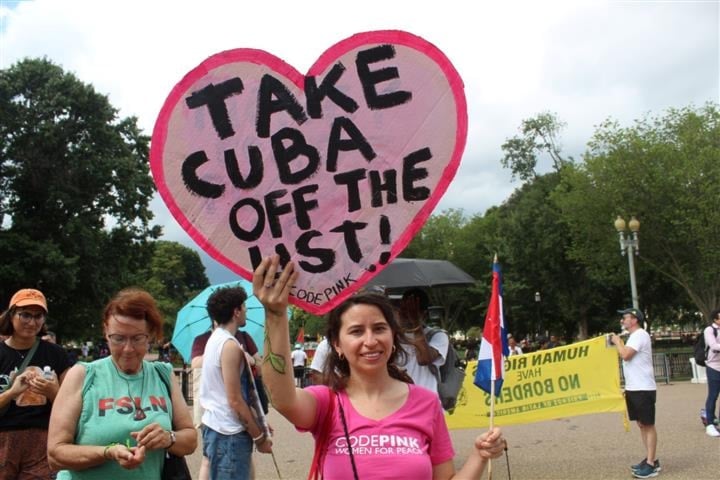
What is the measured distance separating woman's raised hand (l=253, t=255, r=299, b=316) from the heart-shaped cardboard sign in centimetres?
12

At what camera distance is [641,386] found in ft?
28.2

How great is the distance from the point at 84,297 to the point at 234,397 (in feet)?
98.1

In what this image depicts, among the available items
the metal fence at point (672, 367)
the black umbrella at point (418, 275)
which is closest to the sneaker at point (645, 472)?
the black umbrella at point (418, 275)

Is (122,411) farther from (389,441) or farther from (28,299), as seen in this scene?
(28,299)

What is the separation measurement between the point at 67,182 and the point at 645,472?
1134 inches

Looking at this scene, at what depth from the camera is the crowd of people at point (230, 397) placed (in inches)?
99.0

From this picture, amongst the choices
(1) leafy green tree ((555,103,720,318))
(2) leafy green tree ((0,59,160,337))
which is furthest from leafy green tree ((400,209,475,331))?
(2) leafy green tree ((0,59,160,337))

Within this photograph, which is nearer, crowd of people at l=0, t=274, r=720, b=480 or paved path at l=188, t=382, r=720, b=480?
crowd of people at l=0, t=274, r=720, b=480

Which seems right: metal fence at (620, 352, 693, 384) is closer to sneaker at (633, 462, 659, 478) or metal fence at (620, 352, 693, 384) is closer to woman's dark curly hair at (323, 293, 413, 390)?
sneaker at (633, 462, 659, 478)

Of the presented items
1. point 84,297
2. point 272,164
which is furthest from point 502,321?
point 84,297

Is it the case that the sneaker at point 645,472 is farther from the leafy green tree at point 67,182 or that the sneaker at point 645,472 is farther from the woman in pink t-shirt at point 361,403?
the leafy green tree at point 67,182

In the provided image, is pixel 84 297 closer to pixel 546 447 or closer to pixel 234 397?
pixel 546 447

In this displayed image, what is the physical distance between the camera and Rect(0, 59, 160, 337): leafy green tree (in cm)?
3086

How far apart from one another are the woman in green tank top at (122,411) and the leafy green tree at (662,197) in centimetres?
3103
